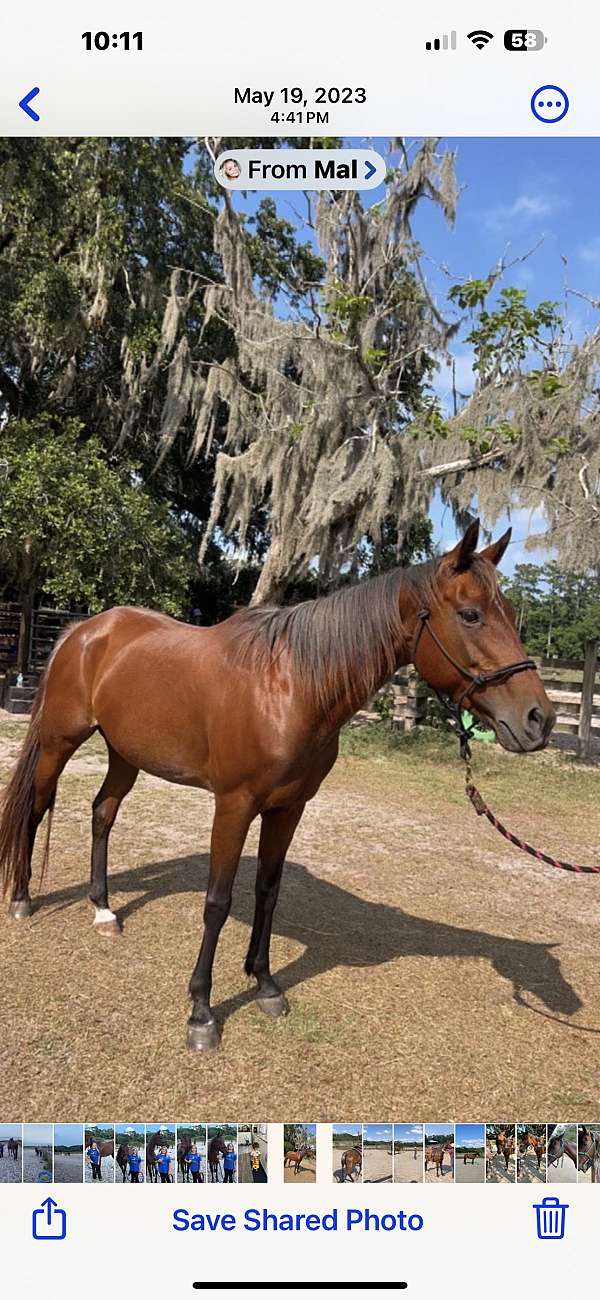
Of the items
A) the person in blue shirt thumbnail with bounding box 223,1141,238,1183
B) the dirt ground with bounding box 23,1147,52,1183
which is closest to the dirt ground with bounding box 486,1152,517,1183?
the person in blue shirt thumbnail with bounding box 223,1141,238,1183

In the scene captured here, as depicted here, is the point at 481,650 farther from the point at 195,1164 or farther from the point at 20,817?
the point at 20,817

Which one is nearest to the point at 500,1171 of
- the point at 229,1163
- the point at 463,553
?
the point at 229,1163

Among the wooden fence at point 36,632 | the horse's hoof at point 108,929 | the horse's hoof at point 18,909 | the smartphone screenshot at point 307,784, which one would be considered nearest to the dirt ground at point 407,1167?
the smartphone screenshot at point 307,784

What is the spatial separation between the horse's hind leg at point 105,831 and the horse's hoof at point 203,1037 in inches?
39.4

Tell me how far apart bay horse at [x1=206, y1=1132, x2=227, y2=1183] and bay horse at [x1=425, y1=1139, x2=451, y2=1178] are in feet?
1.46

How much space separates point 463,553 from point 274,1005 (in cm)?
201

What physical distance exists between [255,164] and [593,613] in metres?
38.0

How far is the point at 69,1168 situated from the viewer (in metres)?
1.41

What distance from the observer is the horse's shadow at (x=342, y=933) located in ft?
10.7

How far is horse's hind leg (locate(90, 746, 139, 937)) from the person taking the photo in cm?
348

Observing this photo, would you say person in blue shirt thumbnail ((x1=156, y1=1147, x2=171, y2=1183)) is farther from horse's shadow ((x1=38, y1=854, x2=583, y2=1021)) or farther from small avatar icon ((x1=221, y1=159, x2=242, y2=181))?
small avatar icon ((x1=221, y1=159, x2=242, y2=181))

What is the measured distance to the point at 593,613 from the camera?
36.5m
